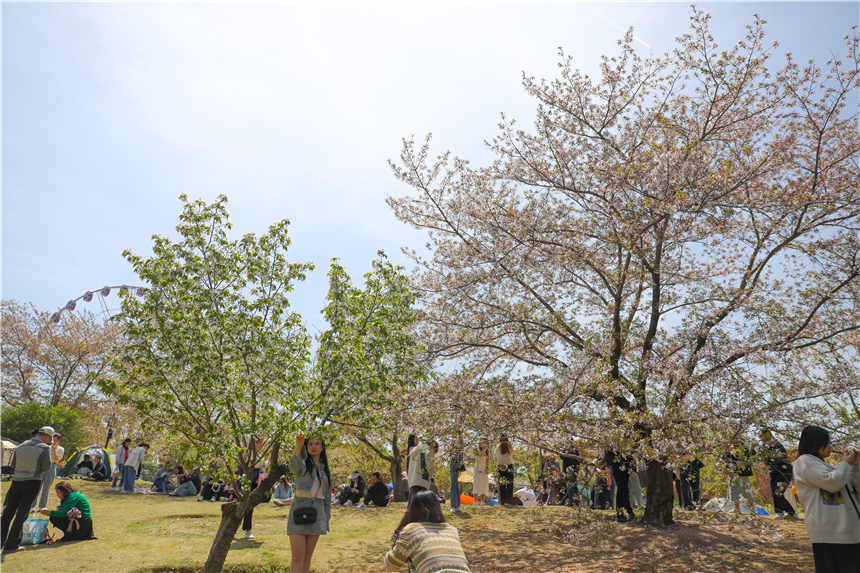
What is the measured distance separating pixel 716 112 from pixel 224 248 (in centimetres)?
888

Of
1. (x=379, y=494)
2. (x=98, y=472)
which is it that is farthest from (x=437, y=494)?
(x=98, y=472)

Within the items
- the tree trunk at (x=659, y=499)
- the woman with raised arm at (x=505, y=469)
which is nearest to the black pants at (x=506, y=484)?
the woman with raised arm at (x=505, y=469)

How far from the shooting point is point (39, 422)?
68.0ft

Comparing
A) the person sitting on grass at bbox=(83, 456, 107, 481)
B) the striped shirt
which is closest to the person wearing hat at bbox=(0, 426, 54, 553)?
the striped shirt

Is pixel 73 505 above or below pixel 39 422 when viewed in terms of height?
below

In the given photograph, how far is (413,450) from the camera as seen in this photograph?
9250 mm

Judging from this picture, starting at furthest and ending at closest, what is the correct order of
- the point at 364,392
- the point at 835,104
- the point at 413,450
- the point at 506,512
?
the point at 506,512 < the point at 413,450 < the point at 835,104 < the point at 364,392

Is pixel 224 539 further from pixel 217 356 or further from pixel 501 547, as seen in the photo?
pixel 501 547

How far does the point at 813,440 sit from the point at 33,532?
11.0 m

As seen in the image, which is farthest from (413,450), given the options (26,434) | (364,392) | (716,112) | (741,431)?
(26,434)

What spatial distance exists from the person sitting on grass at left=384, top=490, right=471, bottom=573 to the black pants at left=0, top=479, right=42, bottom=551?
22.3 ft

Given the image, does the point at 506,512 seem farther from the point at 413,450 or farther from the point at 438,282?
the point at 438,282

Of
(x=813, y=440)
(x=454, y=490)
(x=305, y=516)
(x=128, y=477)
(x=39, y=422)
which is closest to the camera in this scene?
(x=813, y=440)

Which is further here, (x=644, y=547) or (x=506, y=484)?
(x=506, y=484)
